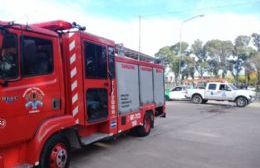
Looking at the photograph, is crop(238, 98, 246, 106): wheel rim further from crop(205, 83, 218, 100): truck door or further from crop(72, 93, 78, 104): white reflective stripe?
crop(72, 93, 78, 104): white reflective stripe

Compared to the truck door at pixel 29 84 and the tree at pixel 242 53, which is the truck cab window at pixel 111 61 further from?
the tree at pixel 242 53

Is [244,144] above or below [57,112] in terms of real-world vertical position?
below

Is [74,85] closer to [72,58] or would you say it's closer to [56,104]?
[72,58]

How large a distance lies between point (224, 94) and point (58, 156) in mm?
22283

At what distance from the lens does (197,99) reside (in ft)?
94.4

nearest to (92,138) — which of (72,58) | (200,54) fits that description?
(72,58)

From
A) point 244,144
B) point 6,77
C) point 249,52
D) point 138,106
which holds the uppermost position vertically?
point 249,52

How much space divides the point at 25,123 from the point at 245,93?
23.2 meters

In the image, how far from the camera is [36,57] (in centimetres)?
589

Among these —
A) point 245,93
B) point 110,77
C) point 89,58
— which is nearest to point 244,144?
point 110,77

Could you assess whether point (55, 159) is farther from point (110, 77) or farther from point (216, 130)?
point (216, 130)

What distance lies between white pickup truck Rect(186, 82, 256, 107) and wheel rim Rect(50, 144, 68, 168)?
72.3ft

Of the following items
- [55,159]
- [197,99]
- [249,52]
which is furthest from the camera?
[249,52]

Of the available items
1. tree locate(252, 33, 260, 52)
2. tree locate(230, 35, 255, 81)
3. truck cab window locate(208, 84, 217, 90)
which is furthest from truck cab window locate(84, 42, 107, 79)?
tree locate(252, 33, 260, 52)
